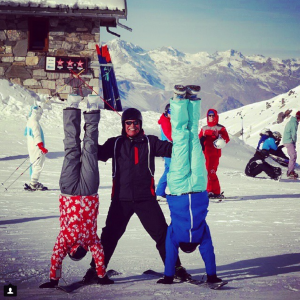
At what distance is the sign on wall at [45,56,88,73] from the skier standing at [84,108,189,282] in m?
17.0

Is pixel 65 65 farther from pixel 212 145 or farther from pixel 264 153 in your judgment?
pixel 212 145

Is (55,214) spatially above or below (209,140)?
below

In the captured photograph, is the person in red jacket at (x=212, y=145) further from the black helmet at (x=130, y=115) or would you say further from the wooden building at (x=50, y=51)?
the wooden building at (x=50, y=51)

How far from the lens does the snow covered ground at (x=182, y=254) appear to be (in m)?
4.77

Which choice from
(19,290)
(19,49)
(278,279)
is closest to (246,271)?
(278,279)

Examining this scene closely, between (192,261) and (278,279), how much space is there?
1.12m

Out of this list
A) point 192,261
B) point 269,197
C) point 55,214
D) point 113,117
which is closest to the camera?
point 192,261

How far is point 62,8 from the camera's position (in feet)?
69.4

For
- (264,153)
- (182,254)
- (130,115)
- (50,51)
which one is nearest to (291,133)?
(264,153)

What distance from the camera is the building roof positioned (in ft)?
69.0

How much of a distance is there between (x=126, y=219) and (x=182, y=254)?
147 centimetres

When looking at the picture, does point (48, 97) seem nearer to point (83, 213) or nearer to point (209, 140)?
point (209, 140)

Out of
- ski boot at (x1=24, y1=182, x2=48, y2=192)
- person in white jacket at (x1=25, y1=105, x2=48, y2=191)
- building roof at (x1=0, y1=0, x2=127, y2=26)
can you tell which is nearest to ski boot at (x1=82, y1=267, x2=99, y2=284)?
person in white jacket at (x1=25, y1=105, x2=48, y2=191)

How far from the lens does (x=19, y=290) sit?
471 cm
